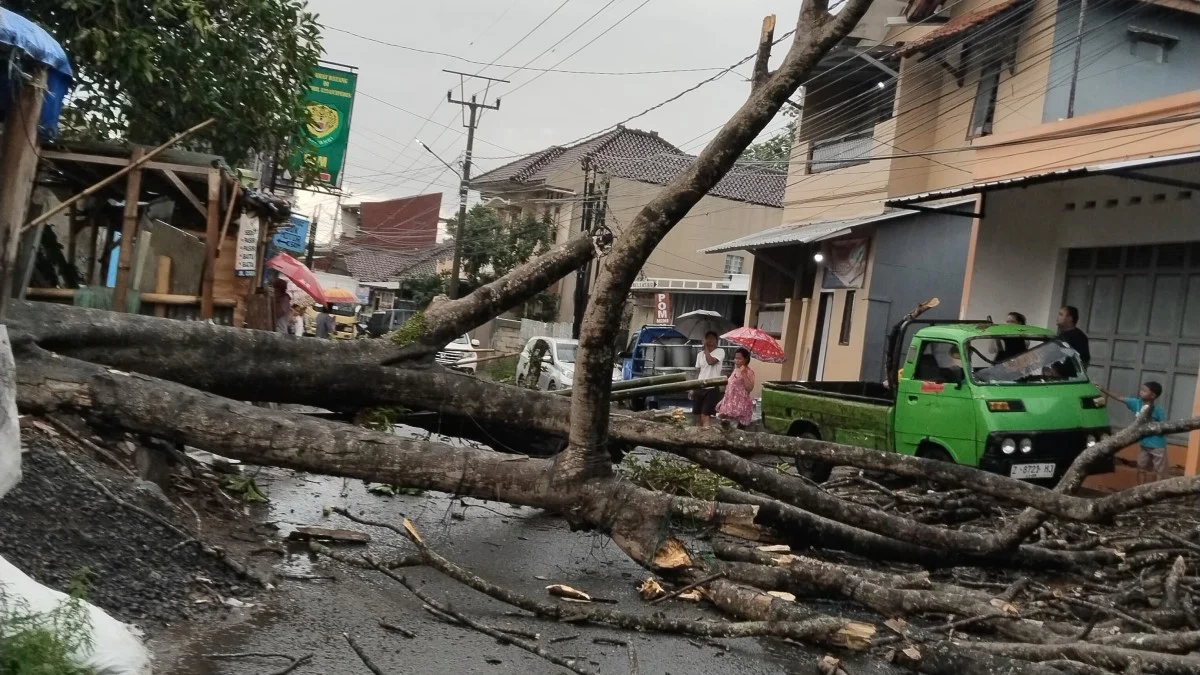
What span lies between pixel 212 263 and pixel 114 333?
3.80 m

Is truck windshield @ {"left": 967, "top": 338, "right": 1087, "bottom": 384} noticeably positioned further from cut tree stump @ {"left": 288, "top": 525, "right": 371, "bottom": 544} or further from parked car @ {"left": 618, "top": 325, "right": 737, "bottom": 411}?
parked car @ {"left": 618, "top": 325, "right": 737, "bottom": 411}

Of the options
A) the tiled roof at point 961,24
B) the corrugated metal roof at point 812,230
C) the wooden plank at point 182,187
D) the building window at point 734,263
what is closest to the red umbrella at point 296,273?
the wooden plank at point 182,187

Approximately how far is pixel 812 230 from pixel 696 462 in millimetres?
14582

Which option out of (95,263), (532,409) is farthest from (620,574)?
(95,263)

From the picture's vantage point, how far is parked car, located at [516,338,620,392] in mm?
22359

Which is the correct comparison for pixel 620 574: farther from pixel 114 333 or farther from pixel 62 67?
pixel 62 67

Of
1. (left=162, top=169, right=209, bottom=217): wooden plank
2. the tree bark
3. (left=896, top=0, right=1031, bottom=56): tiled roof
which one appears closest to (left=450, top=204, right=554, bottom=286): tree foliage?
(left=896, top=0, right=1031, bottom=56): tiled roof

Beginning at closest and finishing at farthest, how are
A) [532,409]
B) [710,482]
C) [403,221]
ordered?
[532,409]
[710,482]
[403,221]

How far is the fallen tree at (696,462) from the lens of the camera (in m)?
5.89

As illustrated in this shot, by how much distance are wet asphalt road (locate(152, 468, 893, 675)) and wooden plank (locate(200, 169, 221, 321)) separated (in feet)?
12.0

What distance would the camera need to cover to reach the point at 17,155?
799 cm

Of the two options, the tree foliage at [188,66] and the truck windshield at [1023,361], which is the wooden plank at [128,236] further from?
the truck windshield at [1023,361]

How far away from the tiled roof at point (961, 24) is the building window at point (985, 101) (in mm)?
815

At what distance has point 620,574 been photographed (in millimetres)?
7617
